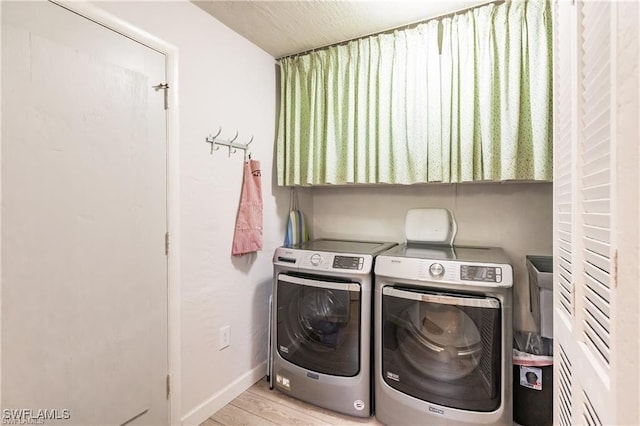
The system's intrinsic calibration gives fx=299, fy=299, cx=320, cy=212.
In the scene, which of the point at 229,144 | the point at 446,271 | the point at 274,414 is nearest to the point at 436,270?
the point at 446,271

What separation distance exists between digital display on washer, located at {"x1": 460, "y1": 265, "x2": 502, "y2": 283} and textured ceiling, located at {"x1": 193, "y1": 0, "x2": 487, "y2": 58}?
143 cm

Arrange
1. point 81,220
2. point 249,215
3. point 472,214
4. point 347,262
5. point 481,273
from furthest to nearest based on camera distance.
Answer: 1. point 472,214
2. point 249,215
3. point 347,262
4. point 481,273
5. point 81,220

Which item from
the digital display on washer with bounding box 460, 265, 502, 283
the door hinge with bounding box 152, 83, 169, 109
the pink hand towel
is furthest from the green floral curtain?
the door hinge with bounding box 152, 83, 169, 109

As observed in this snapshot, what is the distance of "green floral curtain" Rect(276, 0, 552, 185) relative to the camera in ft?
5.02

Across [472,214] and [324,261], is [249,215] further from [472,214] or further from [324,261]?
[472,214]

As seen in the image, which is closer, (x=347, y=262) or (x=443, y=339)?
(x=443, y=339)

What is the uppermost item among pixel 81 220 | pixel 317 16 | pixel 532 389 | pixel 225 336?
pixel 317 16

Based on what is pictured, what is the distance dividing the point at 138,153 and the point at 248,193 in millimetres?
697

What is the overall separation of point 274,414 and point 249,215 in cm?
118

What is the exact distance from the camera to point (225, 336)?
183 centimetres

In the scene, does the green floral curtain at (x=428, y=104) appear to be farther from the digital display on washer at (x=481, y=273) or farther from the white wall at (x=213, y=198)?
the digital display on washer at (x=481, y=273)

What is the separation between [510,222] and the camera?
194 centimetres

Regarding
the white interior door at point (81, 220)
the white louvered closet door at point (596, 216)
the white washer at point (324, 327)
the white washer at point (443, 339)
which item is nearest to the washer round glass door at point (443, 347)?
the white washer at point (443, 339)

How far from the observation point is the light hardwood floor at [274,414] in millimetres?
1658
